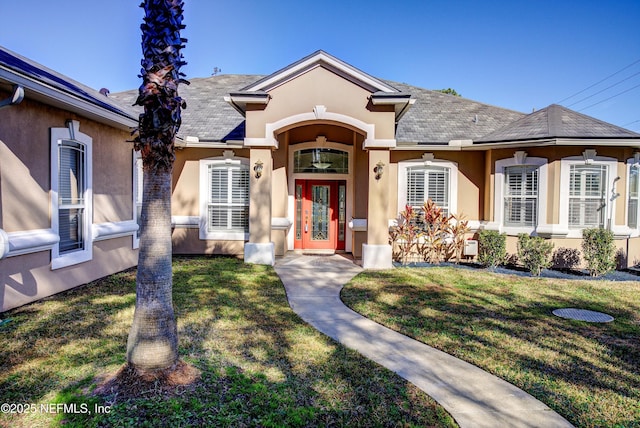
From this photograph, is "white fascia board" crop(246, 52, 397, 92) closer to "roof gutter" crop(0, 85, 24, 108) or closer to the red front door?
the red front door

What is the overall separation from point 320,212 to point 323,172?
1.39 m

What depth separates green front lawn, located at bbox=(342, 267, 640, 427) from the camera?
3.84 metres

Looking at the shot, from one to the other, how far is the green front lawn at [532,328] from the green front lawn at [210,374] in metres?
1.35

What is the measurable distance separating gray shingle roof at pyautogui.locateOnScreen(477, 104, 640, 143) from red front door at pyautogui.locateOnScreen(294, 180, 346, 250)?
16.2 ft

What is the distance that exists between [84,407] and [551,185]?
37.6 feet

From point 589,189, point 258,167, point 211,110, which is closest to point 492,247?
point 589,189

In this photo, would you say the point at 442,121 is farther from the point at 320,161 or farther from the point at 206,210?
the point at 206,210

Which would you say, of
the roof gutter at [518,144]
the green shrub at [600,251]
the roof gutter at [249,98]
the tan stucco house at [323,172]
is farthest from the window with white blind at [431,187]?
the roof gutter at [249,98]

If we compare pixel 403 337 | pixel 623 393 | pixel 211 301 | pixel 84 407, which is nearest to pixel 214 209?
pixel 211 301

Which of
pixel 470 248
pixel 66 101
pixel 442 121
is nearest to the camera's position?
pixel 66 101

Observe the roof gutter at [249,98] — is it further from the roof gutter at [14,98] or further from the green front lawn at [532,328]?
the green front lawn at [532,328]

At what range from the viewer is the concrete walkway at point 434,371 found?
11.2 ft

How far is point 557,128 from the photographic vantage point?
10.5 m

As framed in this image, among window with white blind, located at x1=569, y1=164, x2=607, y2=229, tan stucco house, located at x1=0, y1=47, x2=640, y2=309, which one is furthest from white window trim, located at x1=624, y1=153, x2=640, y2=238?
window with white blind, located at x1=569, y1=164, x2=607, y2=229
